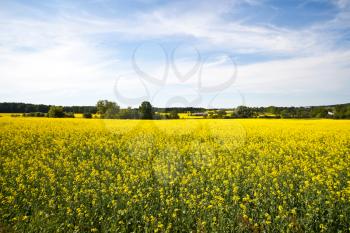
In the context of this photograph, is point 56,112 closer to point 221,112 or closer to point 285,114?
point 221,112

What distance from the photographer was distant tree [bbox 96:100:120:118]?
54.4 m

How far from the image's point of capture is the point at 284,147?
15.1m

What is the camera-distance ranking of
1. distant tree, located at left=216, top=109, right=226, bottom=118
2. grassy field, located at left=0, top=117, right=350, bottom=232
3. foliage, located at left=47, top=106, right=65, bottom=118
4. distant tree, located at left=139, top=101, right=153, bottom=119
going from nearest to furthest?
grassy field, located at left=0, top=117, right=350, bottom=232, distant tree, located at left=216, top=109, right=226, bottom=118, foliage, located at left=47, top=106, right=65, bottom=118, distant tree, located at left=139, top=101, right=153, bottom=119

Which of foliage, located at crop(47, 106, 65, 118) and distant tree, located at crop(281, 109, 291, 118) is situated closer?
foliage, located at crop(47, 106, 65, 118)

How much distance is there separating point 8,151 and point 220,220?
1116 cm

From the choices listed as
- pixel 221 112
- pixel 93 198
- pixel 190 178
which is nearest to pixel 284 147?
pixel 190 178

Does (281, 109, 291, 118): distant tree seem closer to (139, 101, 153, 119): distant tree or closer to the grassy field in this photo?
(139, 101, 153, 119): distant tree

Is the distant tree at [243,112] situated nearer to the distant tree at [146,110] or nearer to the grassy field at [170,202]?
the distant tree at [146,110]

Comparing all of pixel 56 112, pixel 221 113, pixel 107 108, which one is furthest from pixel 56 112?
pixel 221 113

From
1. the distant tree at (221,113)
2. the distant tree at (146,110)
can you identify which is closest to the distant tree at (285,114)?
the distant tree at (221,113)

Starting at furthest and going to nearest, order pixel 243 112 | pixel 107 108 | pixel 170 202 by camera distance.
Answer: pixel 107 108
pixel 243 112
pixel 170 202

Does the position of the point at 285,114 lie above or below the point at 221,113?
below

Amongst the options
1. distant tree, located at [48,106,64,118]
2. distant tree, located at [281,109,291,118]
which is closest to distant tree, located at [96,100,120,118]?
distant tree, located at [48,106,64,118]

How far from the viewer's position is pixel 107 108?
6094cm
